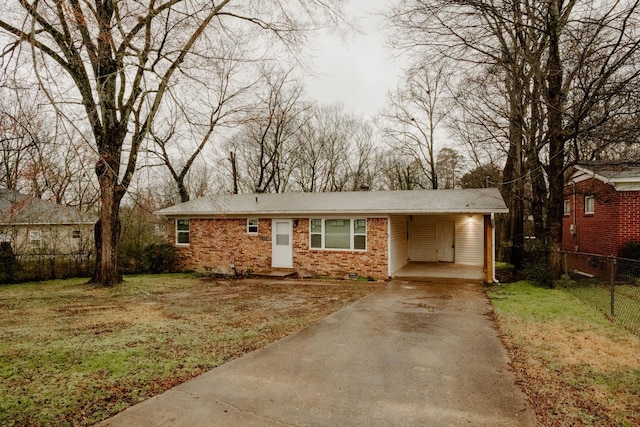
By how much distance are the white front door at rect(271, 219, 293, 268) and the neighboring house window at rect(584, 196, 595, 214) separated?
11826 mm

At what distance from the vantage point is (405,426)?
3.50m

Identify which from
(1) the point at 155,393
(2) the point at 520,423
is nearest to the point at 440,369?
(2) the point at 520,423

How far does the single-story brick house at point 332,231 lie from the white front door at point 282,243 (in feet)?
0.13

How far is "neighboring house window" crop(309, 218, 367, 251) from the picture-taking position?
13656 millimetres

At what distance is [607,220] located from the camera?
42.9 ft

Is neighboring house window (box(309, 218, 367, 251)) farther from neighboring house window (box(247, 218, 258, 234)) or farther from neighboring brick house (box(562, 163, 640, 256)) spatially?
neighboring brick house (box(562, 163, 640, 256))

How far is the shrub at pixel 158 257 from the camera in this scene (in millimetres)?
15789

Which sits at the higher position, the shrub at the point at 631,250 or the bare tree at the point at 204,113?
the bare tree at the point at 204,113

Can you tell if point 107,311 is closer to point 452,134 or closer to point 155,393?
point 155,393

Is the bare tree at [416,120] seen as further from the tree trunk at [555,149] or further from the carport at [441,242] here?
the tree trunk at [555,149]

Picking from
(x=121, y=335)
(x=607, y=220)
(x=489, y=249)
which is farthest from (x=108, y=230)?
(x=607, y=220)

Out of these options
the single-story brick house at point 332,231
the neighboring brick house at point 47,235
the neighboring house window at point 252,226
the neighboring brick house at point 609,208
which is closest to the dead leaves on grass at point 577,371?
the single-story brick house at point 332,231

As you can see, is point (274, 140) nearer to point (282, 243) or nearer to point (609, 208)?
point (282, 243)

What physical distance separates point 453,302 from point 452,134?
14.7 m
